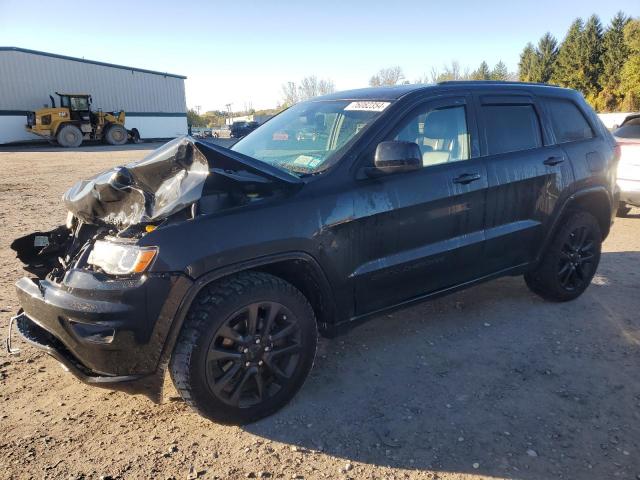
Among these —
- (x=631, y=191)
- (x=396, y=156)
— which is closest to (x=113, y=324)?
(x=396, y=156)

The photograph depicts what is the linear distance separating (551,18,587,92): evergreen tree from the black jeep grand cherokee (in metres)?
47.1

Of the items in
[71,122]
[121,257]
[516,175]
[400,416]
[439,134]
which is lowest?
[400,416]

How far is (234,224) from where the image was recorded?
251 centimetres

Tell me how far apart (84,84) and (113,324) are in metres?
38.9

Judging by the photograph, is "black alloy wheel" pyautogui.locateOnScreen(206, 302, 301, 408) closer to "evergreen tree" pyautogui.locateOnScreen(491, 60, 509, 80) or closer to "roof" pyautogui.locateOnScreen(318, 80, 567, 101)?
"roof" pyautogui.locateOnScreen(318, 80, 567, 101)

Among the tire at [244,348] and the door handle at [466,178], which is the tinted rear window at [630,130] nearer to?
the door handle at [466,178]

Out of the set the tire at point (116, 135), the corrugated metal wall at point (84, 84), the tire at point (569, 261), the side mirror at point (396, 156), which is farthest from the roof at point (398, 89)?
the corrugated metal wall at point (84, 84)

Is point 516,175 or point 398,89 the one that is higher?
point 398,89

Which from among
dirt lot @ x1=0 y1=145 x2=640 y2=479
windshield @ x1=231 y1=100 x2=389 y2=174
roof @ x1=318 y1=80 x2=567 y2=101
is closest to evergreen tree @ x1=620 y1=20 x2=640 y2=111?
roof @ x1=318 y1=80 x2=567 y2=101

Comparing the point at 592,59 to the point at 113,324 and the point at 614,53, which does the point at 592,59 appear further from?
the point at 113,324

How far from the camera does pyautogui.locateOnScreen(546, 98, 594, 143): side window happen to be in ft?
13.4

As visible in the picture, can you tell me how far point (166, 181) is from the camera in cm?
275

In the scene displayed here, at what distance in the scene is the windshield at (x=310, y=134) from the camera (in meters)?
3.12

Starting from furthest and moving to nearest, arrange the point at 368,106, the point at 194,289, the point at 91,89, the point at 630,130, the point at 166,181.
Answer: the point at 91,89, the point at 630,130, the point at 368,106, the point at 166,181, the point at 194,289
